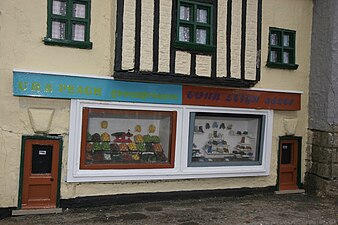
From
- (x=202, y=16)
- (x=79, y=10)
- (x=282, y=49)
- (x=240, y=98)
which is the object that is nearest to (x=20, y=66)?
(x=79, y=10)

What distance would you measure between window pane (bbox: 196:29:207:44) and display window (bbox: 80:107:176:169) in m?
1.46

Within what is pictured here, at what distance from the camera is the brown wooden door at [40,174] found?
616 centimetres

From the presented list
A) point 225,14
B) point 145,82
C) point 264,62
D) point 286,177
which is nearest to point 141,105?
point 145,82

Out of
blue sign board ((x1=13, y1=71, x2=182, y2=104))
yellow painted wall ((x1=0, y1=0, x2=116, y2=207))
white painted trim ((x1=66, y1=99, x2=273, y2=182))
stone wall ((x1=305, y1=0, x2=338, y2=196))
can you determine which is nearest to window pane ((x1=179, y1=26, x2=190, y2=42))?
blue sign board ((x1=13, y1=71, x2=182, y2=104))

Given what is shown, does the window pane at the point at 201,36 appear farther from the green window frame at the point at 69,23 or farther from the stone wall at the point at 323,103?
the stone wall at the point at 323,103

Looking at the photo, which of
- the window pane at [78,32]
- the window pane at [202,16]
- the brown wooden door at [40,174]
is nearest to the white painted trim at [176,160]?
the brown wooden door at [40,174]

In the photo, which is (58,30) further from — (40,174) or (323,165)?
(323,165)

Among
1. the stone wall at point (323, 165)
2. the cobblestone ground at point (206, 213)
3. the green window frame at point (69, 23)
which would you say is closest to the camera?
the cobblestone ground at point (206, 213)

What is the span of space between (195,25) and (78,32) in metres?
2.15

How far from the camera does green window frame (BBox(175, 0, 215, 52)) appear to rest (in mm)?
6852

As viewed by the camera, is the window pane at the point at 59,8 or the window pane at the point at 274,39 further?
the window pane at the point at 274,39

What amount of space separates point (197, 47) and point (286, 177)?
12.1ft

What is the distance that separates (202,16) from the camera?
23.4 ft

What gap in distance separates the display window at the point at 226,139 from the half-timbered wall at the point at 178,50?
92 cm
